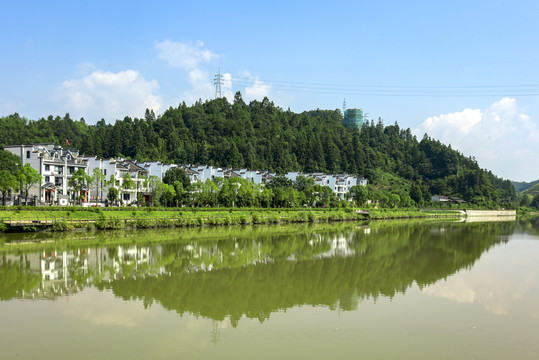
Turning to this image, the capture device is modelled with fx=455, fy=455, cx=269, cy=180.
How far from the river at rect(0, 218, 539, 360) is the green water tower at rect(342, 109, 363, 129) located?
138m

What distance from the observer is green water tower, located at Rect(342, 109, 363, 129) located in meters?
162

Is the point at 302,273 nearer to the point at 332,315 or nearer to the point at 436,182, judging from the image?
the point at 332,315

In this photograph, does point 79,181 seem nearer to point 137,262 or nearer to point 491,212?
point 137,262

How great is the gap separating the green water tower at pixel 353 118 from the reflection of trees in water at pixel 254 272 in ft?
435

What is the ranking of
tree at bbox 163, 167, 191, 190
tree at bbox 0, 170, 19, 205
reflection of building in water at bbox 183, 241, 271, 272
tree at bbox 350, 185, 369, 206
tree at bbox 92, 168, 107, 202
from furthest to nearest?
tree at bbox 350, 185, 369, 206 < tree at bbox 163, 167, 191, 190 < tree at bbox 92, 168, 107, 202 < tree at bbox 0, 170, 19, 205 < reflection of building in water at bbox 183, 241, 271, 272

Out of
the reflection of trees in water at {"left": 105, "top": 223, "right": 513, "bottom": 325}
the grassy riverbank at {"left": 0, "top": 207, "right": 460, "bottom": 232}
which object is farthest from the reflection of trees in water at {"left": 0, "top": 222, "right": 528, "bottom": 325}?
the grassy riverbank at {"left": 0, "top": 207, "right": 460, "bottom": 232}

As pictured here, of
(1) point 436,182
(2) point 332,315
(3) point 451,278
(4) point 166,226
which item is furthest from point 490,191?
(2) point 332,315

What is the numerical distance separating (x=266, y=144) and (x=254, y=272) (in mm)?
83899

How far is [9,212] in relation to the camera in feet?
107

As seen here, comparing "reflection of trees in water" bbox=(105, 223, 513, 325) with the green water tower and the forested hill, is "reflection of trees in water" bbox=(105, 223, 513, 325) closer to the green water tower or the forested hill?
the forested hill

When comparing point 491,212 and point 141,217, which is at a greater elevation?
point 141,217

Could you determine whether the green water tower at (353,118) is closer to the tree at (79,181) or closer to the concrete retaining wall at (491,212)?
the concrete retaining wall at (491,212)

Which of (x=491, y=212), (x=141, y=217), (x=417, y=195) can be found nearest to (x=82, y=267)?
(x=141, y=217)

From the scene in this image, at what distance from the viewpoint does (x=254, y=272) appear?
2017 cm
